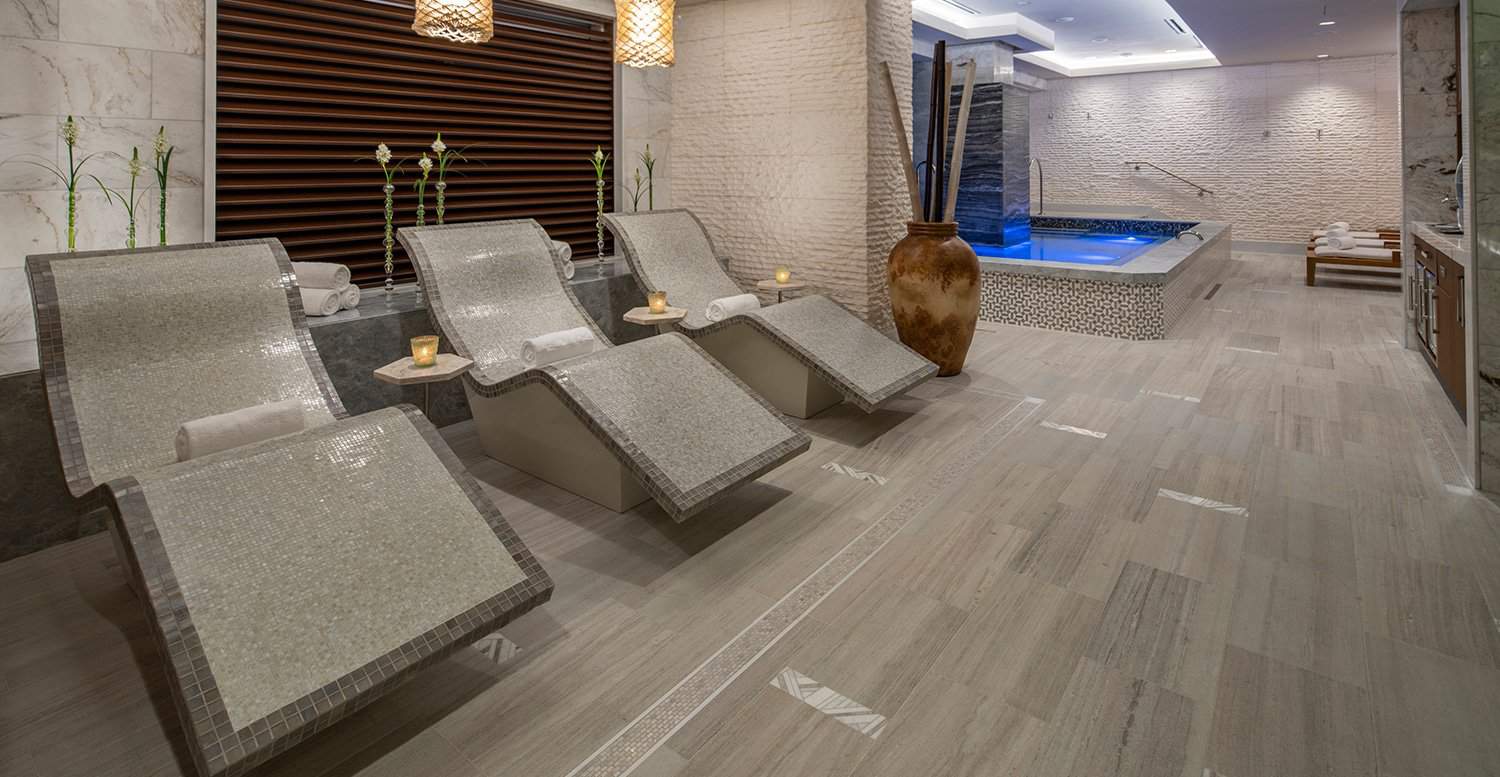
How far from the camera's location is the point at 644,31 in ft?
11.8

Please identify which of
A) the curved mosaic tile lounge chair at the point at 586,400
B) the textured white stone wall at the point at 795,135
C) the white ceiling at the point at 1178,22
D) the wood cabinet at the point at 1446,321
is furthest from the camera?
the white ceiling at the point at 1178,22

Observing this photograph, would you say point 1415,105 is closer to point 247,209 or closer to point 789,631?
point 789,631

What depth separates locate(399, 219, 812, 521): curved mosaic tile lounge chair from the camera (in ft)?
8.58

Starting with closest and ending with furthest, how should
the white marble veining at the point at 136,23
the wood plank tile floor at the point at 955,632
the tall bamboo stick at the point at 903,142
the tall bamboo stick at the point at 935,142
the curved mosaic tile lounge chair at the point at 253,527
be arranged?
the curved mosaic tile lounge chair at the point at 253,527
the wood plank tile floor at the point at 955,632
the white marble veining at the point at 136,23
the tall bamboo stick at the point at 935,142
the tall bamboo stick at the point at 903,142

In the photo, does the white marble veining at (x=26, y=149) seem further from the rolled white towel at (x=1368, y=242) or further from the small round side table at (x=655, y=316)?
the rolled white towel at (x=1368, y=242)

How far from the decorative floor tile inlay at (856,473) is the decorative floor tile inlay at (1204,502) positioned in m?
1.05

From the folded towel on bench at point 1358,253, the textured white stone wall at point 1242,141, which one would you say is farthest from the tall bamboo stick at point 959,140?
the textured white stone wall at point 1242,141

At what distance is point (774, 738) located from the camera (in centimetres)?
168

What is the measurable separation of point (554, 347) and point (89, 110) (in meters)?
2.07

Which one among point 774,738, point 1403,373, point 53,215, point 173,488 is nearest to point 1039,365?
point 1403,373

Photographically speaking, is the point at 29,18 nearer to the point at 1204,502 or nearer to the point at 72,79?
the point at 72,79

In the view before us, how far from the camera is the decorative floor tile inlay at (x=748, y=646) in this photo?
5.38 ft

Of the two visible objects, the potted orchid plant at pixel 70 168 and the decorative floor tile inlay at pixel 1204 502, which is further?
the potted orchid plant at pixel 70 168

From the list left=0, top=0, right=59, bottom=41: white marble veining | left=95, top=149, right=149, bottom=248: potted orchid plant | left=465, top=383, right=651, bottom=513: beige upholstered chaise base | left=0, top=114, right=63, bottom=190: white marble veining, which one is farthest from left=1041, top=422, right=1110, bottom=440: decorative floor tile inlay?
left=0, top=0, right=59, bottom=41: white marble veining
